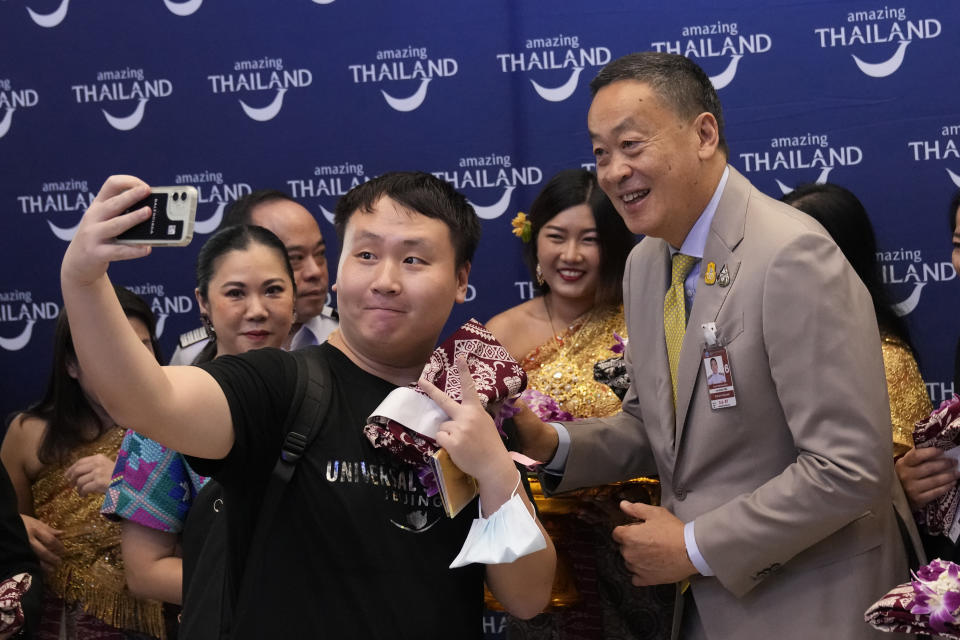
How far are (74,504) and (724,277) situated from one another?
2.22 metres

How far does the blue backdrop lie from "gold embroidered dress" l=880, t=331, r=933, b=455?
102 cm

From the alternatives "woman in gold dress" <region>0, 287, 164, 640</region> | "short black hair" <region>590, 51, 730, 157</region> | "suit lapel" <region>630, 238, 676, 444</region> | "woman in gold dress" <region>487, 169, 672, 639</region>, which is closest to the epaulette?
"woman in gold dress" <region>0, 287, 164, 640</region>

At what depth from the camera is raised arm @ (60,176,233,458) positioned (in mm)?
1405

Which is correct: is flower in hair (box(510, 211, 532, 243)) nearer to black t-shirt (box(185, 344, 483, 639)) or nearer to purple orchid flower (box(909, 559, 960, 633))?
black t-shirt (box(185, 344, 483, 639))

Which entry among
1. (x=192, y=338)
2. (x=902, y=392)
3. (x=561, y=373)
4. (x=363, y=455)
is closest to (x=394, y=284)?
(x=363, y=455)

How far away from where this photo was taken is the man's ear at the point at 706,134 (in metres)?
2.29

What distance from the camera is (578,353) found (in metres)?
3.35

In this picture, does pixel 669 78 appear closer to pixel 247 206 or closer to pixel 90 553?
pixel 247 206

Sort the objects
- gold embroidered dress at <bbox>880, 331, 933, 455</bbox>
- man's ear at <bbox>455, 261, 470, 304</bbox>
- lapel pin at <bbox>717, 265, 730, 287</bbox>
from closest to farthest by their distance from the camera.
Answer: man's ear at <bbox>455, 261, 470, 304</bbox> < lapel pin at <bbox>717, 265, 730, 287</bbox> < gold embroidered dress at <bbox>880, 331, 933, 455</bbox>

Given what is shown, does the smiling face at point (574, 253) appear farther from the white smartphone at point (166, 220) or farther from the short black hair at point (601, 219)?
the white smartphone at point (166, 220)

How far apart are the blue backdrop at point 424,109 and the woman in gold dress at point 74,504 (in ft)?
3.60

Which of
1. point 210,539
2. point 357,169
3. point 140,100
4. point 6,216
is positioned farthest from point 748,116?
point 6,216

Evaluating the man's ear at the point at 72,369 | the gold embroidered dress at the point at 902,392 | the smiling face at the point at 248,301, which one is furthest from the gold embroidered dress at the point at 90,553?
the gold embroidered dress at the point at 902,392

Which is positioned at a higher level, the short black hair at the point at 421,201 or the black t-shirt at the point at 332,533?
the short black hair at the point at 421,201
